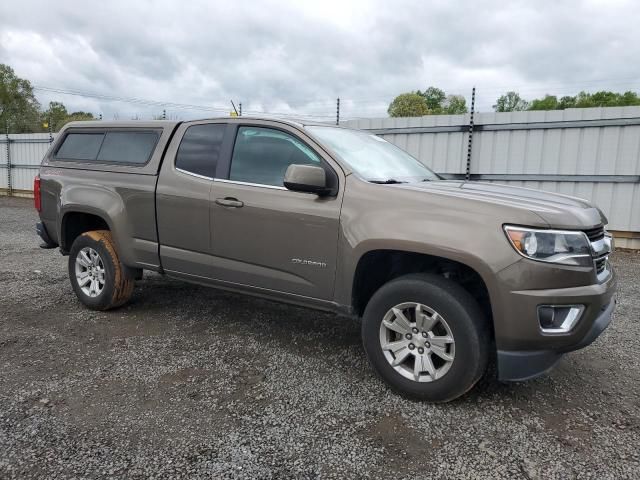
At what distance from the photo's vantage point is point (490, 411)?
2.91m

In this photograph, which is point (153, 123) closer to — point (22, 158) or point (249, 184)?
point (249, 184)

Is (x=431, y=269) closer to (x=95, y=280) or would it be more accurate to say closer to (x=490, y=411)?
(x=490, y=411)

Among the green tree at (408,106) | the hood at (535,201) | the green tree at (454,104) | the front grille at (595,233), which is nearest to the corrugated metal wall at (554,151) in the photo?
the hood at (535,201)

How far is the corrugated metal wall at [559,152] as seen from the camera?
7.88 m

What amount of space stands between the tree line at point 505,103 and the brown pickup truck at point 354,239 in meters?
55.7

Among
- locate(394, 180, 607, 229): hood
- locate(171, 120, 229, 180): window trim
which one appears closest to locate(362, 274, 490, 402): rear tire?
locate(394, 180, 607, 229): hood

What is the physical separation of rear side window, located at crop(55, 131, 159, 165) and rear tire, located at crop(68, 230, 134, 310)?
739mm

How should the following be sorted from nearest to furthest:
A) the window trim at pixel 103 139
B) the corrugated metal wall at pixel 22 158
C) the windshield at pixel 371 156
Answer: the windshield at pixel 371 156
the window trim at pixel 103 139
the corrugated metal wall at pixel 22 158

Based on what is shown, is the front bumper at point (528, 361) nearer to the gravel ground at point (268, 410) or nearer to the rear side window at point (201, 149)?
the gravel ground at point (268, 410)

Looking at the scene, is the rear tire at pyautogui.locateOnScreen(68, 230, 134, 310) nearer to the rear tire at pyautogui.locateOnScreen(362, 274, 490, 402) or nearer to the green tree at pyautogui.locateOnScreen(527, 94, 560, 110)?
the rear tire at pyautogui.locateOnScreen(362, 274, 490, 402)

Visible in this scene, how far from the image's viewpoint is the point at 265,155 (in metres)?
3.69

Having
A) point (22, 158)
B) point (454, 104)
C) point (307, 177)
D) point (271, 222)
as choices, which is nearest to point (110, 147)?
point (271, 222)

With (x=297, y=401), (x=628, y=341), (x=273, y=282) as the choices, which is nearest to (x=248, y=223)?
(x=273, y=282)

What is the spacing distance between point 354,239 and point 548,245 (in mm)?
1141
